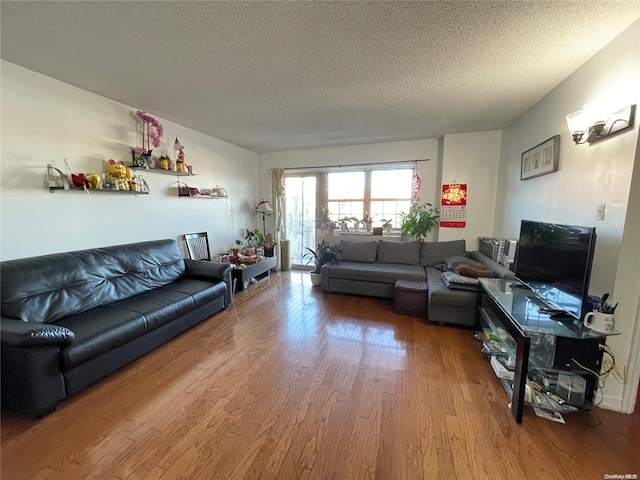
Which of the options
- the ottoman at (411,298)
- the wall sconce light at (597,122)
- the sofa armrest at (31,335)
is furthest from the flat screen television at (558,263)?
the sofa armrest at (31,335)

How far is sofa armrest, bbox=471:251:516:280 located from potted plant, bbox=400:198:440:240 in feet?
2.53

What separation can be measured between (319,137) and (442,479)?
13.5 ft

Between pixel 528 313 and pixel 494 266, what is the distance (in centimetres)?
128

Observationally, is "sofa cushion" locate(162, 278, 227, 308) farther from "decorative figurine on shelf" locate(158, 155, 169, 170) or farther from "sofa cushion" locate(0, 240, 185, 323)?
"decorative figurine on shelf" locate(158, 155, 169, 170)

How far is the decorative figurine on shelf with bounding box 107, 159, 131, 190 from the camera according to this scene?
2684mm

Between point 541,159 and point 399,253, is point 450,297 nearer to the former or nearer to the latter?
point 399,253

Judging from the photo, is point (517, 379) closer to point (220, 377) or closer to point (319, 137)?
point (220, 377)

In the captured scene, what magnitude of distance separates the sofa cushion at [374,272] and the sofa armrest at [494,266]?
2.50 ft

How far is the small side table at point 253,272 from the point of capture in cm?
401

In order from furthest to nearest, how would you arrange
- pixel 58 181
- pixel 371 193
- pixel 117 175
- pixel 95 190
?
1. pixel 371 193
2. pixel 117 175
3. pixel 95 190
4. pixel 58 181

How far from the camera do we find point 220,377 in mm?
2055

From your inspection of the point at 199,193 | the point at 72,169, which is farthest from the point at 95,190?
the point at 199,193

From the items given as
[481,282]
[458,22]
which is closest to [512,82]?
[458,22]

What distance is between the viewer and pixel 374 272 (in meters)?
3.69
